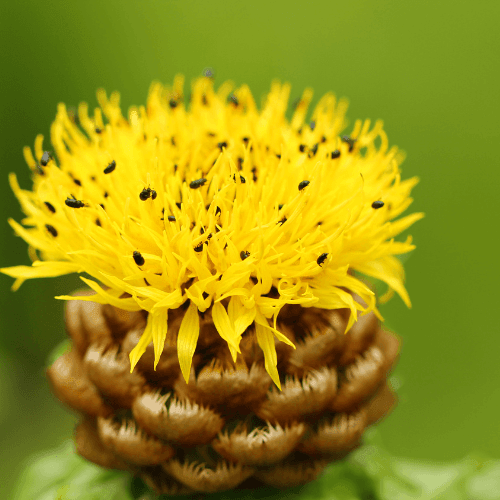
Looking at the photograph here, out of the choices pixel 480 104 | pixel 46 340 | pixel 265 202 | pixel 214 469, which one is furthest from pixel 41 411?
pixel 480 104

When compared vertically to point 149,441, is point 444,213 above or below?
above

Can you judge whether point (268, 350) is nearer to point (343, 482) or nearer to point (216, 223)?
point (216, 223)

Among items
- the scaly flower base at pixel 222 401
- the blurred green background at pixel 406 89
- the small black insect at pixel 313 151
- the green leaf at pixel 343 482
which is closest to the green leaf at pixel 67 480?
the green leaf at pixel 343 482

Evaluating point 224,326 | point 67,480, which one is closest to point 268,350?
point 224,326

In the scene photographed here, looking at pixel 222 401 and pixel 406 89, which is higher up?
pixel 406 89

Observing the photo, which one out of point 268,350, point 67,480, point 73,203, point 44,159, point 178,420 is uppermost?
point 44,159

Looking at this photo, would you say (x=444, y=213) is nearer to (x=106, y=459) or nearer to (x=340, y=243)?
(x=340, y=243)
